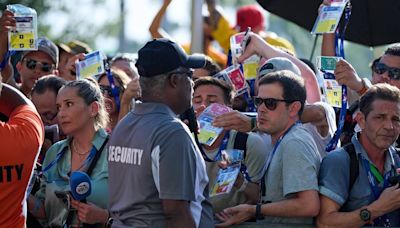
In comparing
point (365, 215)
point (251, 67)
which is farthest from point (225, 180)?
point (251, 67)

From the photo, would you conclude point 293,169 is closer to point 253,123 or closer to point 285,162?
point 285,162

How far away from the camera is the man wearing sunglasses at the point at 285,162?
6172 millimetres

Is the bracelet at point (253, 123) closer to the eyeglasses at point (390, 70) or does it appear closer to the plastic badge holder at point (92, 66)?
the eyeglasses at point (390, 70)

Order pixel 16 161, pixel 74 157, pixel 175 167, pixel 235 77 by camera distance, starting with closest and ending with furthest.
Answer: pixel 175 167
pixel 16 161
pixel 74 157
pixel 235 77

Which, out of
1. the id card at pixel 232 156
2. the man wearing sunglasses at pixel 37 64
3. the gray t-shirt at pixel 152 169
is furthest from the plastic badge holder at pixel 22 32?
the gray t-shirt at pixel 152 169

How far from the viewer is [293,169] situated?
622 centimetres

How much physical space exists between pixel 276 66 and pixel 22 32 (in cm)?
201

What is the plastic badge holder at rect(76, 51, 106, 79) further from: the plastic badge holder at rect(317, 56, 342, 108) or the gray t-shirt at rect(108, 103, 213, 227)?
the gray t-shirt at rect(108, 103, 213, 227)

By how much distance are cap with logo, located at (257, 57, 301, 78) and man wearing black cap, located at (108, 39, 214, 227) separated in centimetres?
132

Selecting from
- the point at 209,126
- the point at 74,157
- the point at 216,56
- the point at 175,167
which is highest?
the point at 175,167

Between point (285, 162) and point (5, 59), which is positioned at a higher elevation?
point (5, 59)

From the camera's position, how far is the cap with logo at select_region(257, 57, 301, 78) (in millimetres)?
7039

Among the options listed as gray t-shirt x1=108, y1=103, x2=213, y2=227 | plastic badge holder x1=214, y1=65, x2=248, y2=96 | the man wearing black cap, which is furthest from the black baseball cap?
plastic badge holder x1=214, y1=65, x2=248, y2=96

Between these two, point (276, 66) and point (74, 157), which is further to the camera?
point (74, 157)
